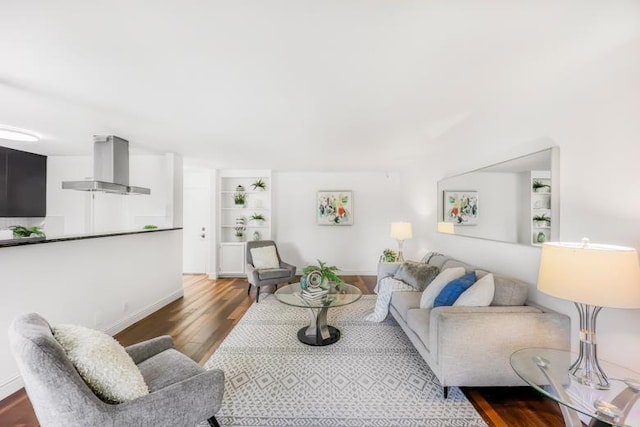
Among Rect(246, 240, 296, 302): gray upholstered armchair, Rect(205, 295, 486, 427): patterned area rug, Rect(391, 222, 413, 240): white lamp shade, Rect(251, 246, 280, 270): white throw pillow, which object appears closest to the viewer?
Rect(205, 295, 486, 427): patterned area rug

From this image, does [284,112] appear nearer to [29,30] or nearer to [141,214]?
[29,30]

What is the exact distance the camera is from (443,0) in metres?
1.18

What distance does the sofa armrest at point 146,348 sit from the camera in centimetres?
162

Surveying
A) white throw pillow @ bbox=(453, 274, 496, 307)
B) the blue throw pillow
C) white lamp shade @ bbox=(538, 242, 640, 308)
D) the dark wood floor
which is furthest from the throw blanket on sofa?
white lamp shade @ bbox=(538, 242, 640, 308)

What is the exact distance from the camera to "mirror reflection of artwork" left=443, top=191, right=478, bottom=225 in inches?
116

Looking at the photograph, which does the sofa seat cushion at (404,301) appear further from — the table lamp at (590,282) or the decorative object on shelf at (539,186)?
the decorative object on shelf at (539,186)

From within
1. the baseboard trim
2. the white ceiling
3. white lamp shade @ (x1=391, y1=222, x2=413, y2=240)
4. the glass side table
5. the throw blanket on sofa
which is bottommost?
the baseboard trim

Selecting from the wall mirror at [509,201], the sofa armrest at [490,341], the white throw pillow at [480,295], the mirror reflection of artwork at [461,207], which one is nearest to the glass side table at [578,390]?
the sofa armrest at [490,341]

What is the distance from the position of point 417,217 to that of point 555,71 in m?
2.98

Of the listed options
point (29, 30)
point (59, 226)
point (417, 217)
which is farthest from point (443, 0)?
point (59, 226)

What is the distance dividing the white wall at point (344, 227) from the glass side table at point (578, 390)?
160 inches

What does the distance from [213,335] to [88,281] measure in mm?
1371

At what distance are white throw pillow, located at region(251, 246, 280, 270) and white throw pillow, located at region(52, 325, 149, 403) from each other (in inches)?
127

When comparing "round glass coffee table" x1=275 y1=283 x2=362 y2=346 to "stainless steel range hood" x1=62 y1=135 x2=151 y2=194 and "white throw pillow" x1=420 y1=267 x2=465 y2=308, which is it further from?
"stainless steel range hood" x1=62 y1=135 x2=151 y2=194
